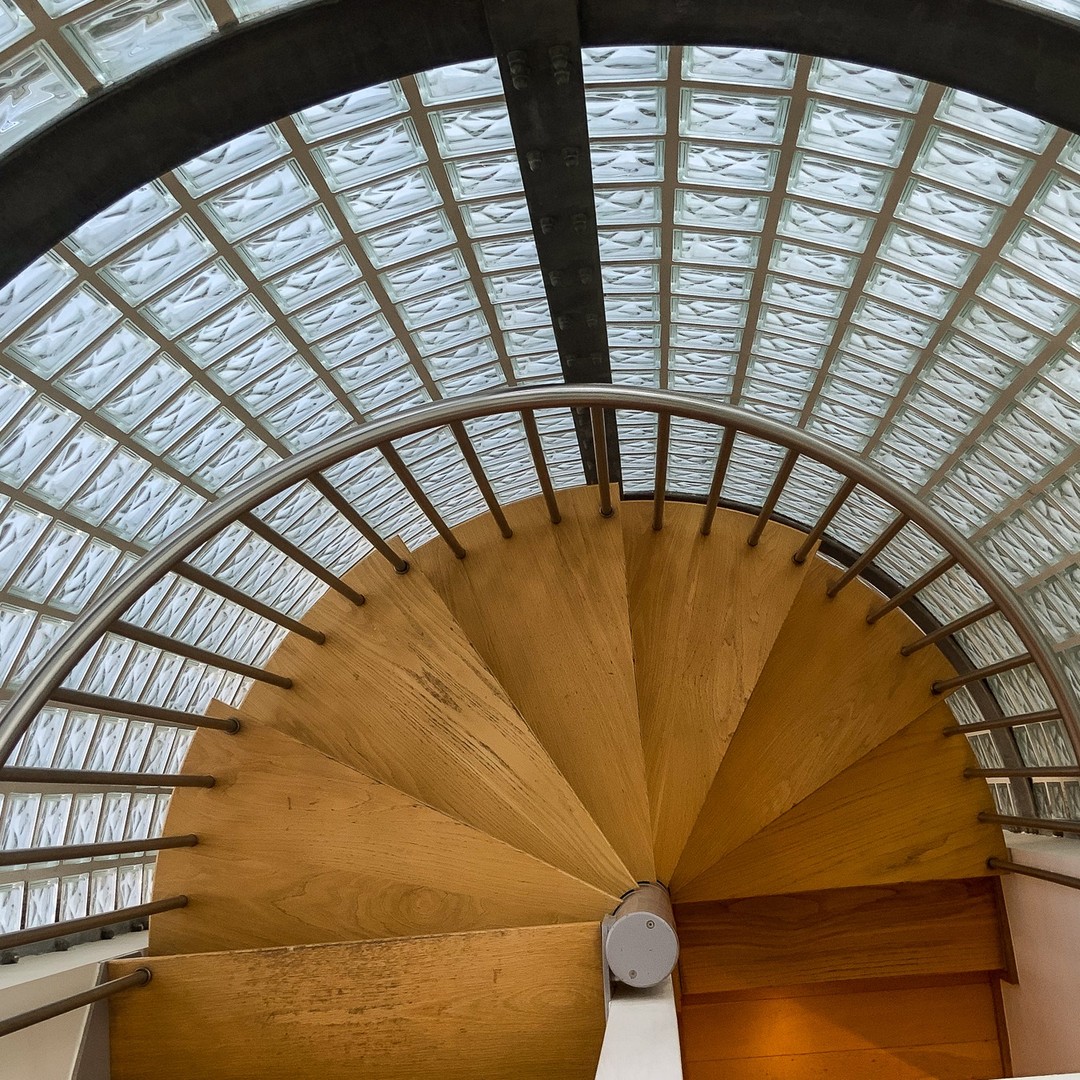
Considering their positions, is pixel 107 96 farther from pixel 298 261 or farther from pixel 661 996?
pixel 661 996

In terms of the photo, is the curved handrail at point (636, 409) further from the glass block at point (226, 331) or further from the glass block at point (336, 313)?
the glass block at point (336, 313)

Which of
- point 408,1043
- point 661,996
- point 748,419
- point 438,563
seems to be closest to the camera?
point 661,996

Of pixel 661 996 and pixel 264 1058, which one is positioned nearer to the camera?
pixel 661 996

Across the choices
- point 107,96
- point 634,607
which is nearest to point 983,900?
point 634,607

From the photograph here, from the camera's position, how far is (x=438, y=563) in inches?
220

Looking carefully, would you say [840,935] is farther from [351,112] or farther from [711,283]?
[351,112]

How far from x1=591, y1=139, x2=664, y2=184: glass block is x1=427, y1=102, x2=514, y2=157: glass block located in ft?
1.79

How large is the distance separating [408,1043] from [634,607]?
2783 millimetres

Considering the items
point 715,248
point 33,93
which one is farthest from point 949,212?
point 33,93

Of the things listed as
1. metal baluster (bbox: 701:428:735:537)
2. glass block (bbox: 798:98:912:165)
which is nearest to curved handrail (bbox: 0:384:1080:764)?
metal baluster (bbox: 701:428:735:537)

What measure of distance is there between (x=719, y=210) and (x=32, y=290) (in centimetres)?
352

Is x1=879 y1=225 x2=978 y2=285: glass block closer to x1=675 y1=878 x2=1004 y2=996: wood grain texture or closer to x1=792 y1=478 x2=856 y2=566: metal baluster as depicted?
x1=792 y1=478 x2=856 y2=566: metal baluster

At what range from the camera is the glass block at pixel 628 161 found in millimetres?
5014

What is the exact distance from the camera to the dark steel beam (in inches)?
141
